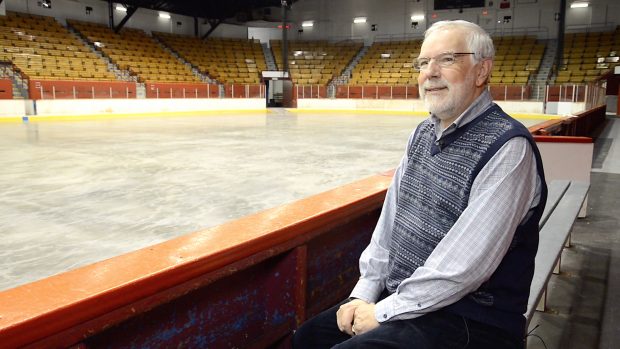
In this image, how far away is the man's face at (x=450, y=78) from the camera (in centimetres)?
160

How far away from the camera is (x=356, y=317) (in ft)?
5.14

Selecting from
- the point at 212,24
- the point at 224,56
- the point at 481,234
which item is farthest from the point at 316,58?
the point at 481,234

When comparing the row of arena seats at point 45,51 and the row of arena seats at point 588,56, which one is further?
the row of arena seats at point 588,56

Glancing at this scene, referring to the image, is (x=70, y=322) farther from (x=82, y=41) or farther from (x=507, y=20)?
(x=507, y=20)

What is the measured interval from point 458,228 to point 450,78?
494 millimetres

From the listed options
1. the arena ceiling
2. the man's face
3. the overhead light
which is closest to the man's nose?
the man's face

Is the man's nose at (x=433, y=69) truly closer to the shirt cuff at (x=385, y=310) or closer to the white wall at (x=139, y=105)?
the shirt cuff at (x=385, y=310)

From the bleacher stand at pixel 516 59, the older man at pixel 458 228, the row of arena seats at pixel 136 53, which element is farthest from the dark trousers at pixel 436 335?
the bleacher stand at pixel 516 59

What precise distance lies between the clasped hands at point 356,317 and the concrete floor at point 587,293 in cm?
105

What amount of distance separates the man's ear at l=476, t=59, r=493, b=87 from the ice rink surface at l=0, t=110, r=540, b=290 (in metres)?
2.54

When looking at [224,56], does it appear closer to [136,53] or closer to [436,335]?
[136,53]

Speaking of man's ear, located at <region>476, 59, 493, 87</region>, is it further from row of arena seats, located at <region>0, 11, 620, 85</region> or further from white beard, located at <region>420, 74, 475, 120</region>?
row of arena seats, located at <region>0, 11, 620, 85</region>

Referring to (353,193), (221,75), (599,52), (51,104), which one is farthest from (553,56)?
(353,193)

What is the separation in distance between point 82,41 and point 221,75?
736 centimetres
